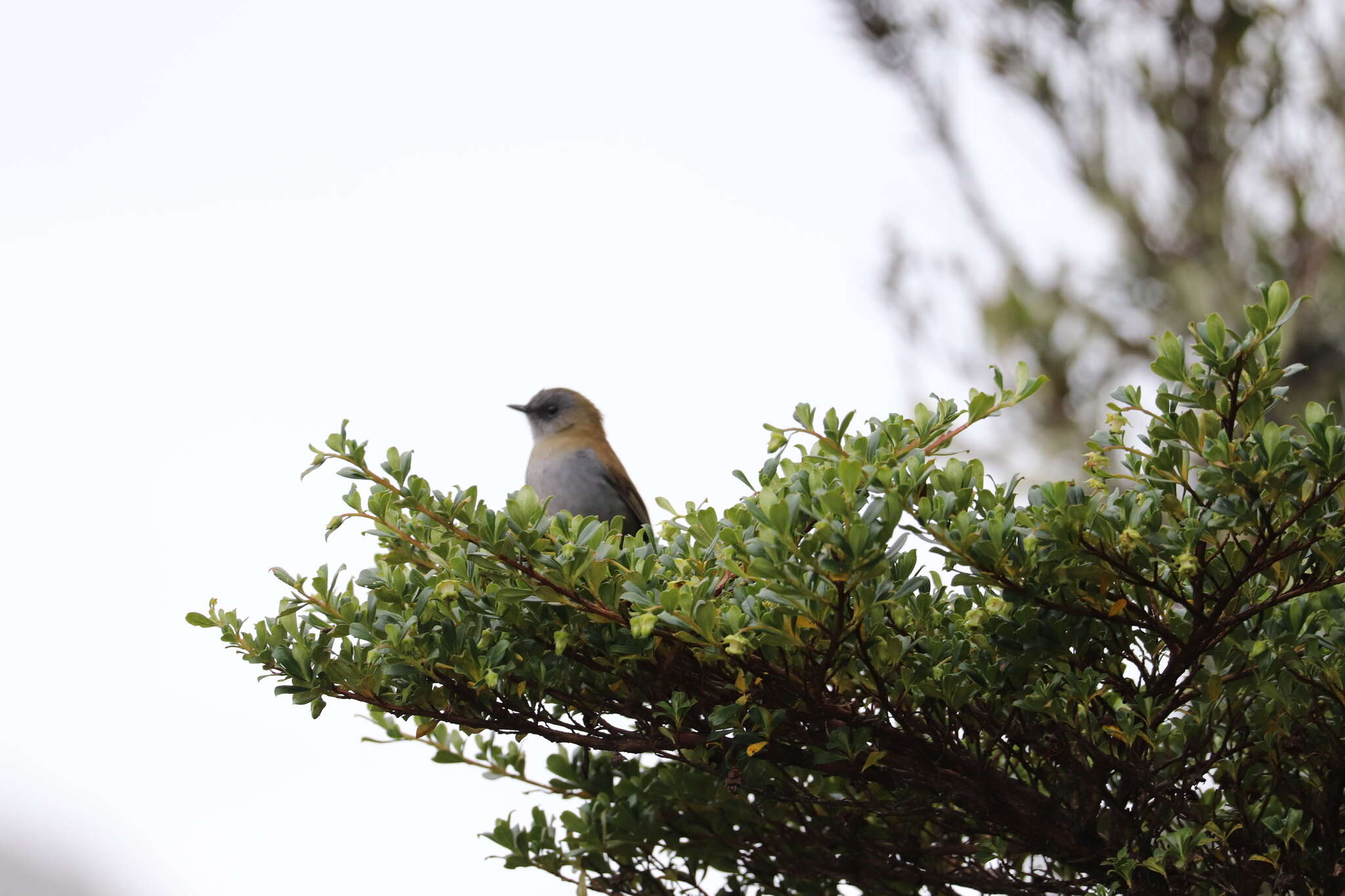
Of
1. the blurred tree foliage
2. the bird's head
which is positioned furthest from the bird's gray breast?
the blurred tree foliage

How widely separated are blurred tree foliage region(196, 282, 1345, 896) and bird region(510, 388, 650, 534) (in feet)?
7.12

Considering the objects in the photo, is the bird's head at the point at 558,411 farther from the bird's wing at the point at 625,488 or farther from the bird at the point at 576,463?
the bird's wing at the point at 625,488

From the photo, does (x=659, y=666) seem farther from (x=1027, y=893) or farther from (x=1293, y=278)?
(x=1293, y=278)

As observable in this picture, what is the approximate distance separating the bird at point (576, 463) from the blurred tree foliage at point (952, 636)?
85.4 inches

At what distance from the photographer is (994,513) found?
68.0 inches

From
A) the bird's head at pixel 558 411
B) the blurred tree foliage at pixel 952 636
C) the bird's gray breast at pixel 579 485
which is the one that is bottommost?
the blurred tree foliage at pixel 952 636

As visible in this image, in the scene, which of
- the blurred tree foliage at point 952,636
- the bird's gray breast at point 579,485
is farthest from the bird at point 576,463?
the blurred tree foliage at point 952,636

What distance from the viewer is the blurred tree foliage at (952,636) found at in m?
1.70

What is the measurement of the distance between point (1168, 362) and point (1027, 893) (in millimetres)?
954

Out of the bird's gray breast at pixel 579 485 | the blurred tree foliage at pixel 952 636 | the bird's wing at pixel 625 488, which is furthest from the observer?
the bird's wing at pixel 625 488

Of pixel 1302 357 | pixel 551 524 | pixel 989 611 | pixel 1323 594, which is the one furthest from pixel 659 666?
pixel 1302 357

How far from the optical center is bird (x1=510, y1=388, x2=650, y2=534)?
4387 mm

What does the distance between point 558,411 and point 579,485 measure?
1.51 ft

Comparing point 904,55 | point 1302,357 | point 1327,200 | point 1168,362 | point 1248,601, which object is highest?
point 904,55
